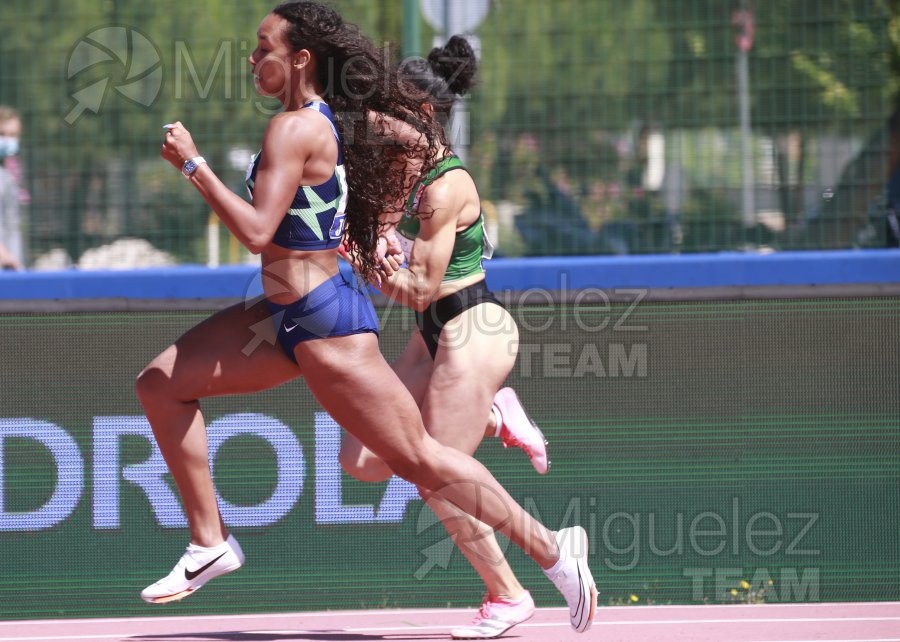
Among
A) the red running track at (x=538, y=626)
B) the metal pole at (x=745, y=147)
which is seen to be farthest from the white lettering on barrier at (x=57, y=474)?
the metal pole at (x=745, y=147)

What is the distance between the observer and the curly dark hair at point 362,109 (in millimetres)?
4539

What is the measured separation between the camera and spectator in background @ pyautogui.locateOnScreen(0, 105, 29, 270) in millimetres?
7762

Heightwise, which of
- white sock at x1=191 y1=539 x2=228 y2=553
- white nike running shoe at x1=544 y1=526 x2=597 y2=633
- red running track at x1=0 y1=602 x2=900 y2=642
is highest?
white sock at x1=191 y1=539 x2=228 y2=553

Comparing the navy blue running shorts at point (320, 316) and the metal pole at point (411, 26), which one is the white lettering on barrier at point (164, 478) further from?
the metal pole at point (411, 26)

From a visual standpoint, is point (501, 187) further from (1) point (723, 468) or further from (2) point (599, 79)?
(1) point (723, 468)

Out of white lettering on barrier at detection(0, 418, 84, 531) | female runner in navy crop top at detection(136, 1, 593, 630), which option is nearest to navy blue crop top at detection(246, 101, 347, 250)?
female runner in navy crop top at detection(136, 1, 593, 630)

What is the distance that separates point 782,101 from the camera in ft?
24.5

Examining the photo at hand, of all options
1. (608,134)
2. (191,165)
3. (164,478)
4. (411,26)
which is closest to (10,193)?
(411,26)

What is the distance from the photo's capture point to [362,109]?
15.5 ft

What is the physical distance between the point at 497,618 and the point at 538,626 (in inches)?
18.6

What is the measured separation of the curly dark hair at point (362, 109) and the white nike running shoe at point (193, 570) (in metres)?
1.08

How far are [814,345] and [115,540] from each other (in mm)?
3128

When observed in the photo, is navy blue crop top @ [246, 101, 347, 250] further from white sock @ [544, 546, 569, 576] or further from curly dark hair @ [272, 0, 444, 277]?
white sock @ [544, 546, 569, 576]

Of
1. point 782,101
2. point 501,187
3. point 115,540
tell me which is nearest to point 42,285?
point 115,540
